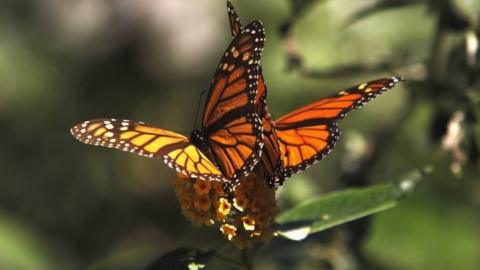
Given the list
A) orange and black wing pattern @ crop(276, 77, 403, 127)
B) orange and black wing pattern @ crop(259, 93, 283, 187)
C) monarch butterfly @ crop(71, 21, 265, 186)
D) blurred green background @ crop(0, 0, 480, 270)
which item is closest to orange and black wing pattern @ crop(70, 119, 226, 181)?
monarch butterfly @ crop(71, 21, 265, 186)

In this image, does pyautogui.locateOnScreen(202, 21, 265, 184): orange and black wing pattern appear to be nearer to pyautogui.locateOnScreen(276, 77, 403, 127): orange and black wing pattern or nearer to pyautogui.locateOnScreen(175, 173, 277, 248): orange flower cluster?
pyautogui.locateOnScreen(175, 173, 277, 248): orange flower cluster

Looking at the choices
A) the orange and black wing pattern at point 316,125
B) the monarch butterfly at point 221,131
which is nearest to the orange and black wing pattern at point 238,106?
the monarch butterfly at point 221,131

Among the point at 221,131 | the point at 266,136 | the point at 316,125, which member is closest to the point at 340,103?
the point at 316,125

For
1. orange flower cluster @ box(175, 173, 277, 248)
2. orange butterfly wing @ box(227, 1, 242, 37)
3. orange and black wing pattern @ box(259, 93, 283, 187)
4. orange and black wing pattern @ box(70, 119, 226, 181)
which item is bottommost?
orange flower cluster @ box(175, 173, 277, 248)

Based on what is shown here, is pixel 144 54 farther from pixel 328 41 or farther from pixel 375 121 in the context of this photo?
pixel 375 121

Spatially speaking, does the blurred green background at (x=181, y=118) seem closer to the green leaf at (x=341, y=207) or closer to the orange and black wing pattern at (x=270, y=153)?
the green leaf at (x=341, y=207)

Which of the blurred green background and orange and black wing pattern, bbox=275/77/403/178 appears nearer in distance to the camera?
orange and black wing pattern, bbox=275/77/403/178

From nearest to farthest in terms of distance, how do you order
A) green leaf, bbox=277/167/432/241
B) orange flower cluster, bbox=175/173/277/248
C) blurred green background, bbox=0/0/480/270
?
1. orange flower cluster, bbox=175/173/277/248
2. green leaf, bbox=277/167/432/241
3. blurred green background, bbox=0/0/480/270

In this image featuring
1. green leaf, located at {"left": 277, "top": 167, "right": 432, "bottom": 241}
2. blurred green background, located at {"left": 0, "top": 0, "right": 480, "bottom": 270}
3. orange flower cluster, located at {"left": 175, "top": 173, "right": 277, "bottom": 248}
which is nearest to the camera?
orange flower cluster, located at {"left": 175, "top": 173, "right": 277, "bottom": 248}

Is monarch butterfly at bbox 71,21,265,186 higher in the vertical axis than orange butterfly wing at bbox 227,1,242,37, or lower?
lower
